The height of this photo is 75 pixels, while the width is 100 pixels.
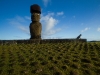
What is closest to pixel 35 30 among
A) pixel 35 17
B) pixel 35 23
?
pixel 35 23

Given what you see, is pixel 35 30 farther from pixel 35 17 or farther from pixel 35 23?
pixel 35 17

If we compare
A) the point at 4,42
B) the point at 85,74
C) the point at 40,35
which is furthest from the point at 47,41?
the point at 85,74

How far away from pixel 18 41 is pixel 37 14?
1030cm

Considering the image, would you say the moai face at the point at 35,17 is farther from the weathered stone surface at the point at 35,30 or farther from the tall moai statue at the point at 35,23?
the weathered stone surface at the point at 35,30

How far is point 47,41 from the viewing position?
2764 centimetres


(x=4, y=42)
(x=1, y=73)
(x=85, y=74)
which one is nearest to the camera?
(x=85, y=74)

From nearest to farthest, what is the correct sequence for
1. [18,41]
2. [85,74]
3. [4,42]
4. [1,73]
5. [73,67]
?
[85,74] < [1,73] < [73,67] < [4,42] < [18,41]

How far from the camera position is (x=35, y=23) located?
3328 centimetres

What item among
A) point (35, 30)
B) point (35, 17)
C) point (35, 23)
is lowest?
point (35, 30)

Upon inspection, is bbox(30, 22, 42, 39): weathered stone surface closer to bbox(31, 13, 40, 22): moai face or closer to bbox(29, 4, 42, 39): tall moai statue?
bbox(29, 4, 42, 39): tall moai statue

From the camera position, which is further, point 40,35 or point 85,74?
point 40,35

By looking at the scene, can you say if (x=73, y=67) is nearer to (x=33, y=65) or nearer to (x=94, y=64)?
(x=94, y=64)

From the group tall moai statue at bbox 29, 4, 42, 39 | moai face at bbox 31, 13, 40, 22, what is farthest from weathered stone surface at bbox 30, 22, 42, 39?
moai face at bbox 31, 13, 40, 22

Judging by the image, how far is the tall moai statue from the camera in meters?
32.7
